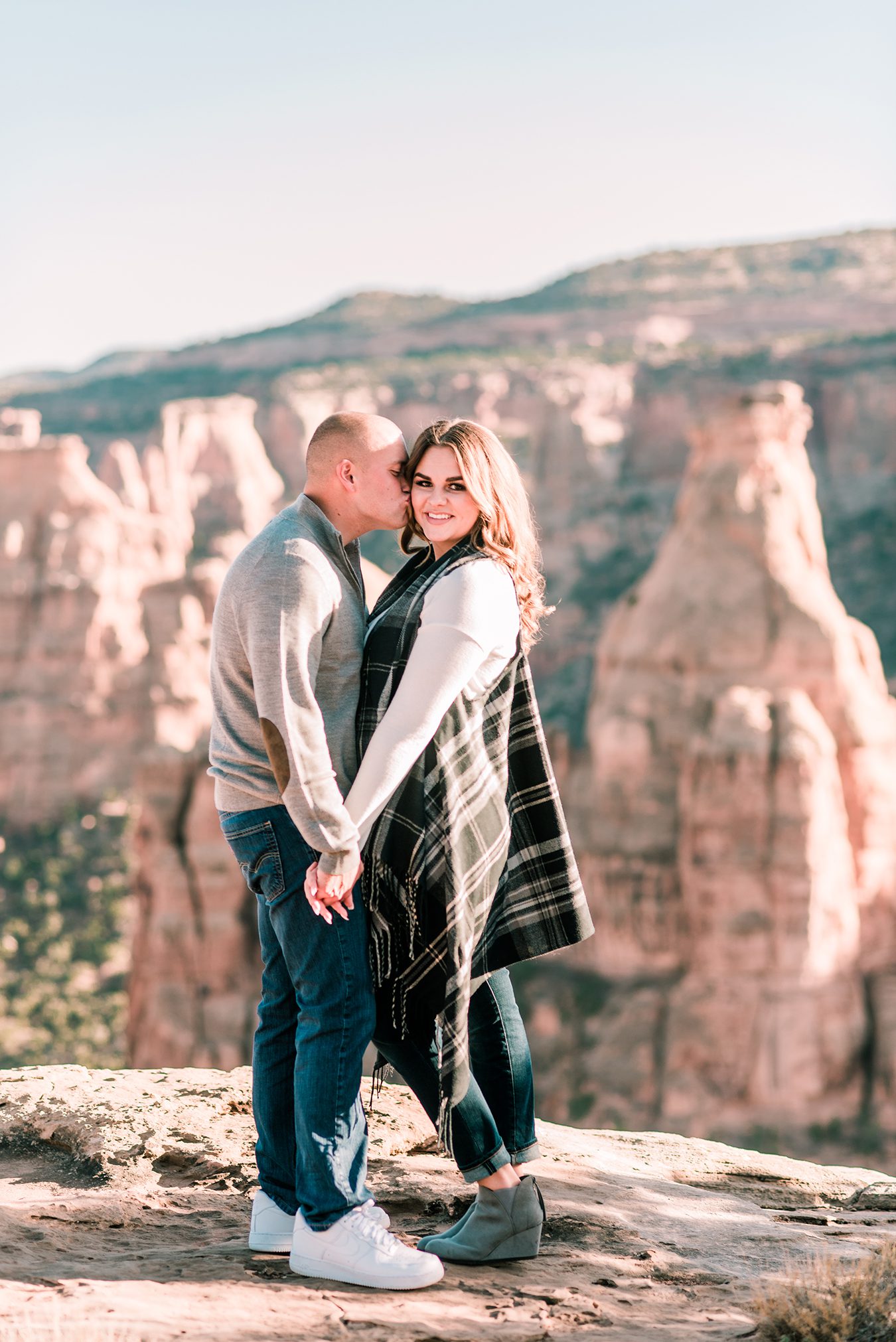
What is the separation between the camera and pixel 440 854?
2934 mm

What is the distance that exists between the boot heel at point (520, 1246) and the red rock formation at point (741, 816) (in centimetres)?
1200

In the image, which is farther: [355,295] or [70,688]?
[355,295]

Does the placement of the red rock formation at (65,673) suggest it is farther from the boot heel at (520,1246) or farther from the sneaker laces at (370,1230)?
the sneaker laces at (370,1230)

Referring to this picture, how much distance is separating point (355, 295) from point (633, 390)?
130ft

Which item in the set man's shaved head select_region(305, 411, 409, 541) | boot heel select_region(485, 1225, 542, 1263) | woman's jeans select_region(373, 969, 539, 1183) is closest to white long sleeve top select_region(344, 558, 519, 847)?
man's shaved head select_region(305, 411, 409, 541)

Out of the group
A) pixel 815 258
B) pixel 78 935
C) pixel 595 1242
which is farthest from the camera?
pixel 815 258

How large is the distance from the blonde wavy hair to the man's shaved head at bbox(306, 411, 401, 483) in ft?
0.33

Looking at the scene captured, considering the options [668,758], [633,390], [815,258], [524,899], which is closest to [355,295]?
[815,258]

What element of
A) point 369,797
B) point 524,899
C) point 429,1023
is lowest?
point 429,1023

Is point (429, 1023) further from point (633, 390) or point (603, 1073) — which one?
point (633, 390)

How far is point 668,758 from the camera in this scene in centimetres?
1612

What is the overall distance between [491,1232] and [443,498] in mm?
1664

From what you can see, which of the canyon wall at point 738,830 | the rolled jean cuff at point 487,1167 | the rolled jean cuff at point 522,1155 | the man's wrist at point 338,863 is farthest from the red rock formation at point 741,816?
the man's wrist at point 338,863

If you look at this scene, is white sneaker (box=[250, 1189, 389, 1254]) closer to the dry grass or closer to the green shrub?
the dry grass
